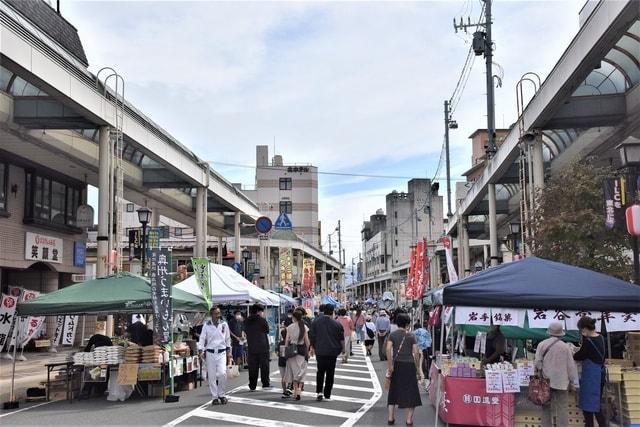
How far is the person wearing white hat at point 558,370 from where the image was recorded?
8.97m

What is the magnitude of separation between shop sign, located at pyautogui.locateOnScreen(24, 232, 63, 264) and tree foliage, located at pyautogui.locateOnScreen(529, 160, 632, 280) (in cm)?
1725

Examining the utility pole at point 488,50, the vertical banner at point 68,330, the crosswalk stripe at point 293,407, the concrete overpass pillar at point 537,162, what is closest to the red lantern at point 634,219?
the crosswalk stripe at point 293,407

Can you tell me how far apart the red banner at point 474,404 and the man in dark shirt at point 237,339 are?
988 centimetres

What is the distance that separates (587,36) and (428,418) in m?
8.32

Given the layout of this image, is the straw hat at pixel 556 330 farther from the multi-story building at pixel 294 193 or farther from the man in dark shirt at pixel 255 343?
the multi-story building at pixel 294 193

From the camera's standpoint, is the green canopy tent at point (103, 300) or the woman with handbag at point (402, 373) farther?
the green canopy tent at point (103, 300)

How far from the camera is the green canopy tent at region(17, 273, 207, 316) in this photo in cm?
1249

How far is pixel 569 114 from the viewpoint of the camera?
57.7 ft

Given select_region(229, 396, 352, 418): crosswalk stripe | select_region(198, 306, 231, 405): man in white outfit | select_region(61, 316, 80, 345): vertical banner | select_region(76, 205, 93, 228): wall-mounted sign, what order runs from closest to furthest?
1. select_region(229, 396, 352, 418): crosswalk stripe
2. select_region(198, 306, 231, 405): man in white outfit
3. select_region(61, 316, 80, 345): vertical banner
4. select_region(76, 205, 93, 228): wall-mounted sign

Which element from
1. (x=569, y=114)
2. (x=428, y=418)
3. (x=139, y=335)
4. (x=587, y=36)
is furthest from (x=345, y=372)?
(x=587, y=36)

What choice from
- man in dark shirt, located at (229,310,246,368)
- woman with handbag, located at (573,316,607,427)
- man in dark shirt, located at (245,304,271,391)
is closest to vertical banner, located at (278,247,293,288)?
man in dark shirt, located at (229,310,246,368)

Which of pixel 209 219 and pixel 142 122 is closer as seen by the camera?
pixel 142 122

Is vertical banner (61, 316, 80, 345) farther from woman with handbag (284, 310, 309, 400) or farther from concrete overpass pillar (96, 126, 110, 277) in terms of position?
woman with handbag (284, 310, 309, 400)

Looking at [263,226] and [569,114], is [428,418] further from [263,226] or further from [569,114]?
[263,226]
